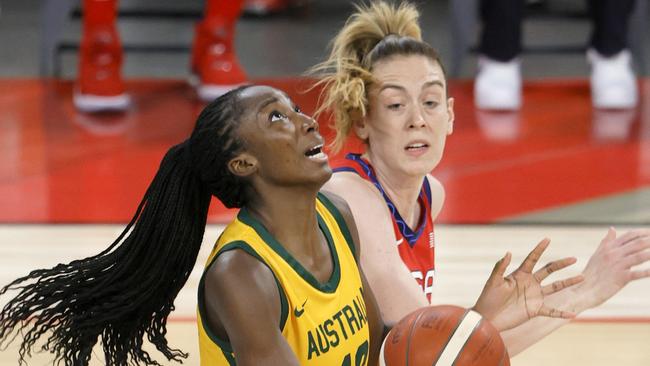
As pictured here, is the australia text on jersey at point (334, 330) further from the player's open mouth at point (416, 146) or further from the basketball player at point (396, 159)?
the player's open mouth at point (416, 146)

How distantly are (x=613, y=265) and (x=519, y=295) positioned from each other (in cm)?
35

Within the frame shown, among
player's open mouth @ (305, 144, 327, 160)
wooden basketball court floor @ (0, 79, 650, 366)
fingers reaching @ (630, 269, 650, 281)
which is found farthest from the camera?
wooden basketball court floor @ (0, 79, 650, 366)

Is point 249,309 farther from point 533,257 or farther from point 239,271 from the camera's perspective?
point 533,257

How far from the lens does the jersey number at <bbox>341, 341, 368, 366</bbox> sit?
9.07 ft

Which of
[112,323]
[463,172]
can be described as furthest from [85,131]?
[112,323]

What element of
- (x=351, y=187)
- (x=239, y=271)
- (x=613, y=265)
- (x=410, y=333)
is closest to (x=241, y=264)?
(x=239, y=271)

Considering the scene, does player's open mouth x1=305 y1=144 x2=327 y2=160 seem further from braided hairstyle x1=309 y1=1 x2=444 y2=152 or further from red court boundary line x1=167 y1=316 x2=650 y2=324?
red court boundary line x1=167 y1=316 x2=650 y2=324

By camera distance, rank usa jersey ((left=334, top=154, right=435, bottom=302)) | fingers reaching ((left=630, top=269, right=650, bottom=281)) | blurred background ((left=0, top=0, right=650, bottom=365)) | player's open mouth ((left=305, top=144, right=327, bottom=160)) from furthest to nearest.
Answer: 1. blurred background ((left=0, top=0, right=650, bottom=365))
2. usa jersey ((left=334, top=154, right=435, bottom=302))
3. fingers reaching ((left=630, top=269, right=650, bottom=281))
4. player's open mouth ((left=305, top=144, right=327, bottom=160))

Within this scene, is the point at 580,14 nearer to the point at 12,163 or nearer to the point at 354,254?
the point at 12,163

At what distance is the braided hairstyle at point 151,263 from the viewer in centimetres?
270

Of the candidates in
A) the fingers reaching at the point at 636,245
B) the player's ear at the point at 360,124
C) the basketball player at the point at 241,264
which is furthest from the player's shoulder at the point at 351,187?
the fingers reaching at the point at 636,245

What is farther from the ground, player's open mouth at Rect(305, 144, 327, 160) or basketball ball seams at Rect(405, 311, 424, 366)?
player's open mouth at Rect(305, 144, 327, 160)

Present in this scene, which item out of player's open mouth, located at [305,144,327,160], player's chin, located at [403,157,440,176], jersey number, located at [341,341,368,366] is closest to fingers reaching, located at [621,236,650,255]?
player's chin, located at [403,157,440,176]

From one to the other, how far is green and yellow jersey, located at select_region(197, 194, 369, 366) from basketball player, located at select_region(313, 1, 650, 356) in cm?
32
